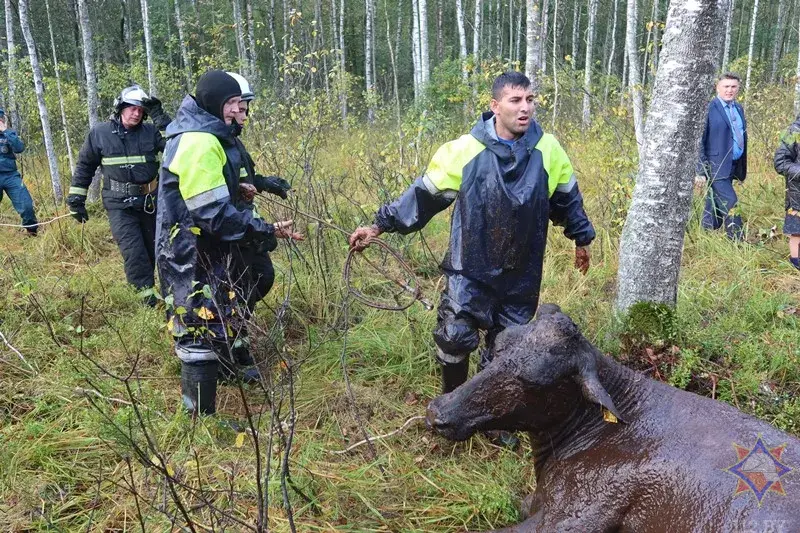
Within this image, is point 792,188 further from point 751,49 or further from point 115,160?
point 751,49

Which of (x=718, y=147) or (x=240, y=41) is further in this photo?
(x=240, y=41)

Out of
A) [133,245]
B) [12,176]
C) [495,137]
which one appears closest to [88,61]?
[12,176]

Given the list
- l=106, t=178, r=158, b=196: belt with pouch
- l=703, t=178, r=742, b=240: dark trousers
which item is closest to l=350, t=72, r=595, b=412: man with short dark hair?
l=106, t=178, r=158, b=196: belt with pouch

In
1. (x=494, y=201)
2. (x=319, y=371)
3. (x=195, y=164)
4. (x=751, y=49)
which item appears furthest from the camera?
(x=751, y=49)

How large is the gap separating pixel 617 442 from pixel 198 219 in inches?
99.8

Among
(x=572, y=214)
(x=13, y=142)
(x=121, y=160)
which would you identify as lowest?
(x=13, y=142)

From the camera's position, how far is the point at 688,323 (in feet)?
12.7

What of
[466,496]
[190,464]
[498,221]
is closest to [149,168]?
[190,464]

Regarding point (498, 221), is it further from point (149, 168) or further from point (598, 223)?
point (149, 168)

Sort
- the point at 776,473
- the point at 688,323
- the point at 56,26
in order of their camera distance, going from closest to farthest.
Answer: the point at 776,473, the point at 688,323, the point at 56,26

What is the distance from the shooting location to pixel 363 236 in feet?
11.1

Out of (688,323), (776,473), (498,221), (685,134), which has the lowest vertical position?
(688,323)

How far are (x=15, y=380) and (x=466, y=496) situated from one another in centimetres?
336

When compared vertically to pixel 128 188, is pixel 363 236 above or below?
above
